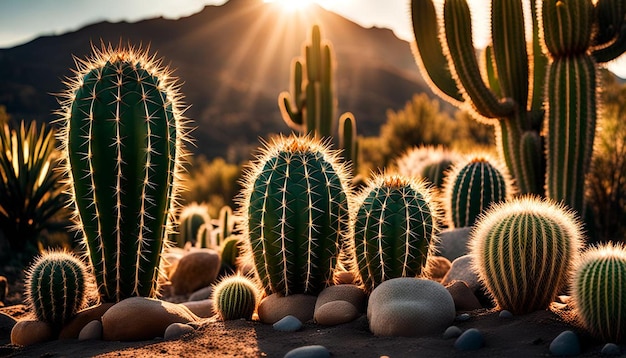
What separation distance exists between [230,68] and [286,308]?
232 feet

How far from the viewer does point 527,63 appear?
9.82m

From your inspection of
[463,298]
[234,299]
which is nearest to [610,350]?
[463,298]

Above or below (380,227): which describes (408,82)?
above

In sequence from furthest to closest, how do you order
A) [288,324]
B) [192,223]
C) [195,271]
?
[192,223]
[195,271]
[288,324]

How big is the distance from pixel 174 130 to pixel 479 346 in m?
3.25

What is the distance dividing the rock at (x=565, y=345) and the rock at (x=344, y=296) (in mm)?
1830

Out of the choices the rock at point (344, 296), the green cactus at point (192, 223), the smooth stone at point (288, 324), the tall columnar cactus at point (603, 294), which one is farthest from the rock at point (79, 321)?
the green cactus at point (192, 223)

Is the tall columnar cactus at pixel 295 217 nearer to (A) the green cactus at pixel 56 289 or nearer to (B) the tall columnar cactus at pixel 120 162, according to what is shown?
(B) the tall columnar cactus at pixel 120 162

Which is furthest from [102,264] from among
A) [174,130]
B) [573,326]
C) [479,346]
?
[573,326]

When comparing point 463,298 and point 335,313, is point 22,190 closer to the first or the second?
point 335,313

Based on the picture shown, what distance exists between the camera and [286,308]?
229 inches

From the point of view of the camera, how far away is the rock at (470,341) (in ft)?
14.7

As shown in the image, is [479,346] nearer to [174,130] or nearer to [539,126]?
[174,130]

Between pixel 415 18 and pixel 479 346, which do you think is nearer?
pixel 479 346
